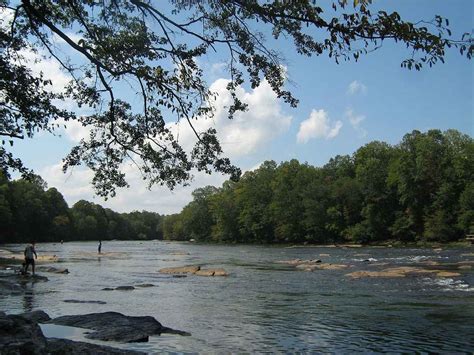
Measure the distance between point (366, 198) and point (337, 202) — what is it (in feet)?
30.6

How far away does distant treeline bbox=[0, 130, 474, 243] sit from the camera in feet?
276

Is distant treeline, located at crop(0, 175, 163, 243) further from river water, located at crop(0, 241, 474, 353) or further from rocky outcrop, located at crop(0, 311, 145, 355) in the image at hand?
rocky outcrop, located at crop(0, 311, 145, 355)

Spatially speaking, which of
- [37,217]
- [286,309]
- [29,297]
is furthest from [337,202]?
[29,297]

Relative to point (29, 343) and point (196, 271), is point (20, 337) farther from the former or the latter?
point (196, 271)

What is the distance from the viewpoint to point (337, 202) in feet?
346

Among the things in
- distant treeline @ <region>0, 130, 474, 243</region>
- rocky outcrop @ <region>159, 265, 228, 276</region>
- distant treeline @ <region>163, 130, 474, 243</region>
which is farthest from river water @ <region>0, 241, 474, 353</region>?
distant treeline @ <region>163, 130, 474, 243</region>

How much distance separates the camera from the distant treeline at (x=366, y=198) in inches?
3280

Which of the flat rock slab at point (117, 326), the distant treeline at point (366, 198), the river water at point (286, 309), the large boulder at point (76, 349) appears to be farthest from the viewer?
the distant treeline at point (366, 198)

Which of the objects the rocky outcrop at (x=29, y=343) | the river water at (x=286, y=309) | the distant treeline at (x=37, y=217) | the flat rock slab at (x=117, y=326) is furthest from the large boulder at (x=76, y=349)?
the distant treeline at (x=37, y=217)

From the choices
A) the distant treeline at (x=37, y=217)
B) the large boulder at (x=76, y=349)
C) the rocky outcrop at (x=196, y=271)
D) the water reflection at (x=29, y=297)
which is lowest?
the rocky outcrop at (x=196, y=271)

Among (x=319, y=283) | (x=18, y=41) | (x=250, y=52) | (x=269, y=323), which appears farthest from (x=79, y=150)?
(x=319, y=283)

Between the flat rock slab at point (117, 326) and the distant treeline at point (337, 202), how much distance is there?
179 ft

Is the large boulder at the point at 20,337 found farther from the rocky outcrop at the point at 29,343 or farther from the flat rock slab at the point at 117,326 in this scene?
the flat rock slab at the point at 117,326

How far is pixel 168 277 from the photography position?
3059 centimetres
